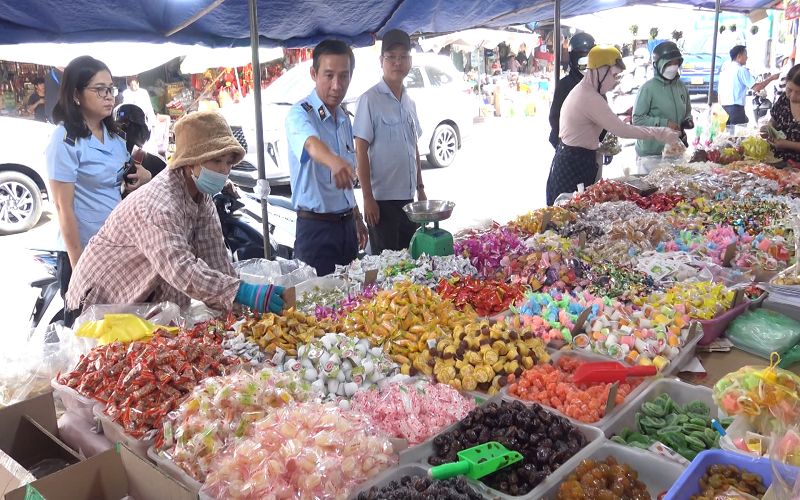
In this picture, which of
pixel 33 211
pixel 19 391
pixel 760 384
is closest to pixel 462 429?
pixel 760 384

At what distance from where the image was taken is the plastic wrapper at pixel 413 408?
1.74 meters

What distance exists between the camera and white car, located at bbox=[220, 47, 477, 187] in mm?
9289

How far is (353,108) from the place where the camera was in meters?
9.77

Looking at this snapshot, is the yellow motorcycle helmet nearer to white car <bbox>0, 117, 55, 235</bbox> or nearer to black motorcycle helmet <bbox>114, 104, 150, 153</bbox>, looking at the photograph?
black motorcycle helmet <bbox>114, 104, 150, 153</bbox>

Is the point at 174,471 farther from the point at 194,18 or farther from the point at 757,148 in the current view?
the point at 757,148

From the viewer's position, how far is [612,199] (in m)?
4.25

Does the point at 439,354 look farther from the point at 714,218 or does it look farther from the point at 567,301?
the point at 714,218

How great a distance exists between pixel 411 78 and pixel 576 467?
396 inches

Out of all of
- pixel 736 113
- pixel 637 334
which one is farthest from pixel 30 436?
pixel 736 113

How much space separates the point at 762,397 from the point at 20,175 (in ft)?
26.6

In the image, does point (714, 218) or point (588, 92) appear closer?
point (714, 218)

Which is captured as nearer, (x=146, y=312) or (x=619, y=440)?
(x=619, y=440)

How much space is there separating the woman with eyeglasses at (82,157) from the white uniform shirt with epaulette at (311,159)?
0.97 meters

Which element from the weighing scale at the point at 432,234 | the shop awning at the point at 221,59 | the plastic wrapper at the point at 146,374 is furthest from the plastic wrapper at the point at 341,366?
the shop awning at the point at 221,59
